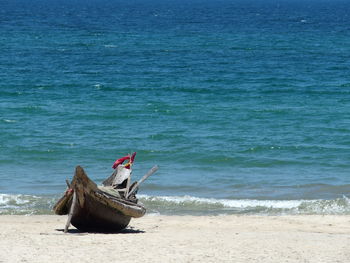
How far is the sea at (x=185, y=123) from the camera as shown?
20656 millimetres

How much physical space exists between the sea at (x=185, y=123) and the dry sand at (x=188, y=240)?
4.79 ft

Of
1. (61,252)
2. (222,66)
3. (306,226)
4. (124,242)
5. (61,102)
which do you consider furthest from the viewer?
(222,66)

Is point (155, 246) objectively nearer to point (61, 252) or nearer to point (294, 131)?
point (61, 252)

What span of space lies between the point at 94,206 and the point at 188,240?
79.7 inches

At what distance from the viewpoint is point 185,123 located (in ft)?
99.5

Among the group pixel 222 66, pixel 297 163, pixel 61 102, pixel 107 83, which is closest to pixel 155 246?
pixel 297 163

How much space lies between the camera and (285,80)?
41406 mm

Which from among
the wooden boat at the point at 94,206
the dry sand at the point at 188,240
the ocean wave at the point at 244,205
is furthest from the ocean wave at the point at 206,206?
the wooden boat at the point at 94,206

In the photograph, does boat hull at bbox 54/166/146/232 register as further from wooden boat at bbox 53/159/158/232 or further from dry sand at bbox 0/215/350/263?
dry sand at bbox 0/215/350/263

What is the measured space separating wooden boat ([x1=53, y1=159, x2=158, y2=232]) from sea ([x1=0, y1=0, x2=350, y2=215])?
3.29 metres

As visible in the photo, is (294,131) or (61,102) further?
(61,102)

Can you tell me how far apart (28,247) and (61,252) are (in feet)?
2.46

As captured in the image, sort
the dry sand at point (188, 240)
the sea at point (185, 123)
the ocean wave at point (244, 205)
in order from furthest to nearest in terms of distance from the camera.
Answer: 1. the sea at point (185, 123)
2. the ocean wave at point (244, 205)
3. the dry sand at point (188, 240)

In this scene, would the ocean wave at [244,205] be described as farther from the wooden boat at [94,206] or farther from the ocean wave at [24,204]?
the wooden boat at [94,206]
